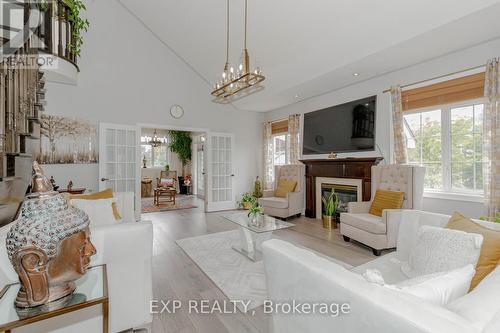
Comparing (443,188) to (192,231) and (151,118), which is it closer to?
(192,231)

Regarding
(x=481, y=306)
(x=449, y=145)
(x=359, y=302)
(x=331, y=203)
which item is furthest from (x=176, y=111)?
(x=481, y=306)

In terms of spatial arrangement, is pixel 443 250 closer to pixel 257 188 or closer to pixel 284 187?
pixel 284 187

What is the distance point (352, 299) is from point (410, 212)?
5.19 ft

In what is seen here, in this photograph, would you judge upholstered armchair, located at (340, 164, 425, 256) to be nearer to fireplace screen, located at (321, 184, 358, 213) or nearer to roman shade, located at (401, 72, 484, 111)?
fireplace screen, located at (321, 184, 358, 213)

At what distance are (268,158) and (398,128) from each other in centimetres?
353

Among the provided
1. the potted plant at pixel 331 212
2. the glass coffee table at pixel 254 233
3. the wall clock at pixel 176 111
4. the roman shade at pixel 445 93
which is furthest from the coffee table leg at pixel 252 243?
the wall clock at pixel 176 111

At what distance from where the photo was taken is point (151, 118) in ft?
18.0

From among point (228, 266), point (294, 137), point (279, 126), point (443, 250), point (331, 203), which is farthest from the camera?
point (279, 126)

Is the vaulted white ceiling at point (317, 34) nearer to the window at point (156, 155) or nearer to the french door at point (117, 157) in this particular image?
the french door at point (117, 157)

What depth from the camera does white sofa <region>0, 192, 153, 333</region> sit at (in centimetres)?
154

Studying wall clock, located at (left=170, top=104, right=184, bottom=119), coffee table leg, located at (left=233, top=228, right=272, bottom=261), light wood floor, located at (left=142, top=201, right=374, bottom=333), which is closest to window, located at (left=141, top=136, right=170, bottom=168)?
wall clock, located at (left=170, top=104, right=184, bottom=119)

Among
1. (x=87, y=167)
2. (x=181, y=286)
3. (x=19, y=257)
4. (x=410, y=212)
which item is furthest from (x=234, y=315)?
(x=87, y=167)

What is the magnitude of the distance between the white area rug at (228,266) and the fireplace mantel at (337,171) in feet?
6.15

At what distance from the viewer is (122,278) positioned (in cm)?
162
